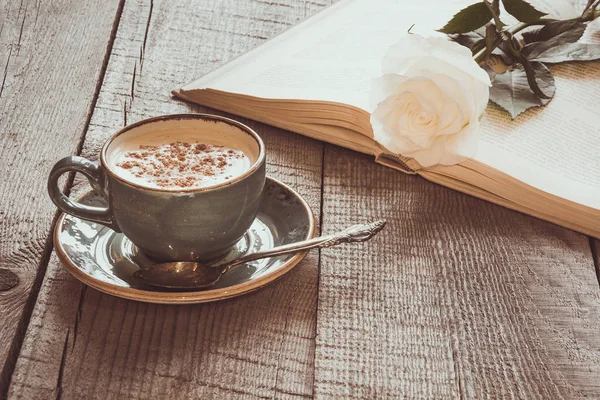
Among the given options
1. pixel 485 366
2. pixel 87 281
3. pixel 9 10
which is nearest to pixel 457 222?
pixel 485 366

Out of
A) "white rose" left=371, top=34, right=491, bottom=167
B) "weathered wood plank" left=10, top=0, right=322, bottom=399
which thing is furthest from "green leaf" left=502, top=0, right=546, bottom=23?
"weathered wood plank" left=10, top=0, right=322, bottom=399

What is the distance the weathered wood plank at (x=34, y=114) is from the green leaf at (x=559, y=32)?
2.16 feet

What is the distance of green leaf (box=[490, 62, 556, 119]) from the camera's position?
1046mm

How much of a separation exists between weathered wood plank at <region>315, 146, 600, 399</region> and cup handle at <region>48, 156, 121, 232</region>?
229 millimetres

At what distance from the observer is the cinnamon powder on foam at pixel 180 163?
Result: 2.42 ft

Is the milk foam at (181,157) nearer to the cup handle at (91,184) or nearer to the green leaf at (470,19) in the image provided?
the cup handle at (91,184)

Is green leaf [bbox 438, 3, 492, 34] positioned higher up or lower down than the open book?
higher up

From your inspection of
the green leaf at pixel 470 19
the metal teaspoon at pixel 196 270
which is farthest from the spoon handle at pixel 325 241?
the green leaf at pixel 470 19

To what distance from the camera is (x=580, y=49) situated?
116 cm

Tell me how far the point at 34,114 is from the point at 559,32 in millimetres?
778

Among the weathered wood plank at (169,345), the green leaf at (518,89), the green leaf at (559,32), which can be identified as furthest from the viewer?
the green leaf at (559,32)

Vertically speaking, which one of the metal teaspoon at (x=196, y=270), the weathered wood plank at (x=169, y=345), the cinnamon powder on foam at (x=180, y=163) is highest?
the cinnamon powder on foam at (x=180, y=163)

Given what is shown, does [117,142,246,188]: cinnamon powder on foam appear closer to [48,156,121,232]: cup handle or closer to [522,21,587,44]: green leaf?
[48,156,121,232]: cup handle

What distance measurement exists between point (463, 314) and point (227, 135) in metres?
0.30
